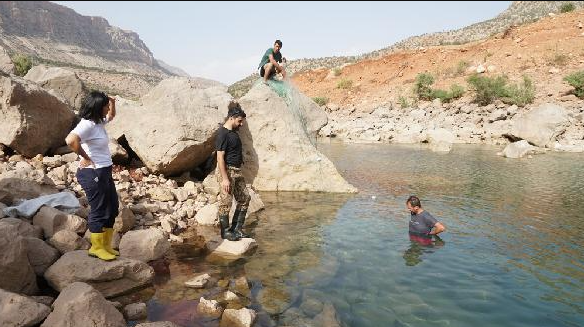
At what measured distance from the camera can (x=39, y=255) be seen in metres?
6.12

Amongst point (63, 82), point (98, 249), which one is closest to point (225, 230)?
point (98, 249)

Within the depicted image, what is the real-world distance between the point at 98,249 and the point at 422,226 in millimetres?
6103

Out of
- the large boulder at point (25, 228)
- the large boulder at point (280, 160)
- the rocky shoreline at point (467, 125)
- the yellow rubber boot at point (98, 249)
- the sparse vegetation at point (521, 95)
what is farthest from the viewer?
the sparse vegetation at point (521, 95)

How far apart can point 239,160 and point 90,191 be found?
2.83 meters

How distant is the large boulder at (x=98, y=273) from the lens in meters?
5.77

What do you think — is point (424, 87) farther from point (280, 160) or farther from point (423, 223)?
point (423, 223)

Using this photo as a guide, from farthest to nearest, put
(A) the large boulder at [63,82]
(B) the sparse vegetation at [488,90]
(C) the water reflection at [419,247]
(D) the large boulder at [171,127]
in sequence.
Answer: (B) the sparse vegetation at [488,90] < (A) the large boulder at [63,82] < (D) the large boulder at [171,127] < (C) the water reflection at [419,247]

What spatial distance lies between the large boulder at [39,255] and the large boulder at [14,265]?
0.38 m

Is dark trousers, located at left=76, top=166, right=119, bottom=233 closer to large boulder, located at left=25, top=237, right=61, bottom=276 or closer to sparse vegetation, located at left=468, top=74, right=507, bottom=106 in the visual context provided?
large boulder, located at left=25, top=237, right=61, bottom=276

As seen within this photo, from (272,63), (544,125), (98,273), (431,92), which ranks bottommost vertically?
(98,273)

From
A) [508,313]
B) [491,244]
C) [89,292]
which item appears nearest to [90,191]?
[89,292]

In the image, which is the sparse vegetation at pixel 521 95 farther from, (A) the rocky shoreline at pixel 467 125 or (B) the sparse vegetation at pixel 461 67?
(B) the sparse vegetation at pixel 461 67

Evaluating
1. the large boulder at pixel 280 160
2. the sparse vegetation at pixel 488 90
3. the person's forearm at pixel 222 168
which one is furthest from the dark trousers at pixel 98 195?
the sparse vegetation at pixel 488 90

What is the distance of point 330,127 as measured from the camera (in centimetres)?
3812
